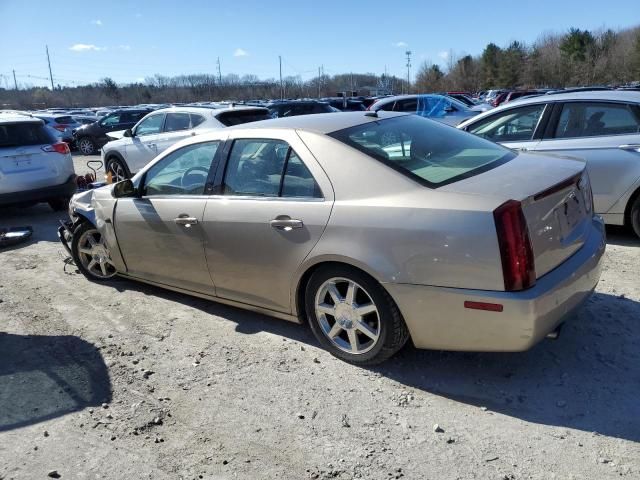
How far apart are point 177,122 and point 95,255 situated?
576 cm

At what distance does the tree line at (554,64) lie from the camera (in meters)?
60.0

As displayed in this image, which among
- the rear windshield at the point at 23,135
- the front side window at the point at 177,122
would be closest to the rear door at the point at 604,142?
the front side window at the point at 177,122

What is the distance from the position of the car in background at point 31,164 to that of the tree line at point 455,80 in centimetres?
5642

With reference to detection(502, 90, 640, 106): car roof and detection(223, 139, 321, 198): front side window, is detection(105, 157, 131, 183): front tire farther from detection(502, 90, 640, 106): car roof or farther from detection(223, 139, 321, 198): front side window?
detection(502, 90, 640, 106): car roof

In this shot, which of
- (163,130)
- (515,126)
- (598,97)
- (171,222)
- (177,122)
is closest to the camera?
(171,222)

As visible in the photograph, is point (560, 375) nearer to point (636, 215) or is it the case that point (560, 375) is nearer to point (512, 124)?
point (636, 215)

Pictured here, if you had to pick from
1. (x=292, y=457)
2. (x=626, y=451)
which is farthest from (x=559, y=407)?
(x=292, y=457)

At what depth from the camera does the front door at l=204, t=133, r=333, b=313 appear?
347 cm

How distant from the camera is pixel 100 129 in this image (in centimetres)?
1997

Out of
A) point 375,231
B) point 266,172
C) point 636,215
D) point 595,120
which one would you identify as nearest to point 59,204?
point 266,172

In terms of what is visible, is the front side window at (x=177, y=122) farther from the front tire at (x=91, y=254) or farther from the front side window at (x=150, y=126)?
the front tire at (x=91, y=254)

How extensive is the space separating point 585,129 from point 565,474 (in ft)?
14.4

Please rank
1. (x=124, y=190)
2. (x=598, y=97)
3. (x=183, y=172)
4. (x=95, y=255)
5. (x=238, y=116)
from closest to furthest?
(x=183, y=172) < (x=124, y=190) < (x=95, y=255) < (x=598, y=97) < (x=238, y=116)

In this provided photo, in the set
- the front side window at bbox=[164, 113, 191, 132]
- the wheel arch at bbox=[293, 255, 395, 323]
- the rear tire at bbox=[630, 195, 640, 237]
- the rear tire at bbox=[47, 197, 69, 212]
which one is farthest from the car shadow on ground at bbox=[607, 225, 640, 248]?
the rear tire at bbox=[47, 197, 69, 212]
